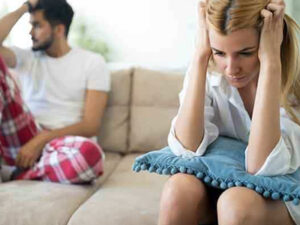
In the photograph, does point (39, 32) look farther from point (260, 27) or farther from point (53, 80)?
point (260, 27)

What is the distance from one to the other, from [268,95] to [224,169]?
0.67 ft

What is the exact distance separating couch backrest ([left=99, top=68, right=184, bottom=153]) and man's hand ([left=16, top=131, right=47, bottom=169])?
371mm

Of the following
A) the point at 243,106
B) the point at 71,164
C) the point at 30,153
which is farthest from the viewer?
the point at 30,153

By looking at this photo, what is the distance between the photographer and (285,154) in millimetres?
1077

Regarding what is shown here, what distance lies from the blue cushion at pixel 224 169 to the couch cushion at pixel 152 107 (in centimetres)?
71

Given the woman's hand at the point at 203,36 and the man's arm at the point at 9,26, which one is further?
the man's arm at the point at 9,26

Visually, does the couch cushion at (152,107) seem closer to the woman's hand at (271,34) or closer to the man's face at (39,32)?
the man's face at (39,32)

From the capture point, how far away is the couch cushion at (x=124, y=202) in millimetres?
1264

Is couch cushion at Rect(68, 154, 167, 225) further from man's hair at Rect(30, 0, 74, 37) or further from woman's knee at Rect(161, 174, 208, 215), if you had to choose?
man's hair at Rect(30, 0, 74, 37)

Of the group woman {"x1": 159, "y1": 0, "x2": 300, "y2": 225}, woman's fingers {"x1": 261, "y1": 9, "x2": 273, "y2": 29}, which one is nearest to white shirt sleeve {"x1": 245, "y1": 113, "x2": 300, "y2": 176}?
woman {"x1": 159, "y1": 0, "x2": 300, "y2": 225}

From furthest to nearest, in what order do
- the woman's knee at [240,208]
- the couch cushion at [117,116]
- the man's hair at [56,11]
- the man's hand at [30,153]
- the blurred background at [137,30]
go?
the blurred background at [137,30] < the couch cushion at [117,116] < the man's hair at [56,11] < the man's hand at [30,153] < the woman's knee at [240,208]

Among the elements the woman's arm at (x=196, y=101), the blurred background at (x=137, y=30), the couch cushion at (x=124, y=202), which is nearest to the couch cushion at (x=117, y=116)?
the couch cushion at (x=124, y=202)

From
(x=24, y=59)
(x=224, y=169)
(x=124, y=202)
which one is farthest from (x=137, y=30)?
(x=224, y=169)

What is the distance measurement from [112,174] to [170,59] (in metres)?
1.22
